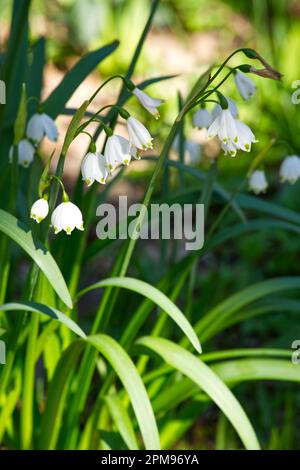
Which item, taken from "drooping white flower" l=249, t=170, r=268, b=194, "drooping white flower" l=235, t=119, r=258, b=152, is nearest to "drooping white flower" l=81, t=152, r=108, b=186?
"drooping white flower" l=235, t=119, r=258, b=152

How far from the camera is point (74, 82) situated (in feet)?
7.24

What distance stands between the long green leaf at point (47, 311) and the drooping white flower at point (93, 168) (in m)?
0.30

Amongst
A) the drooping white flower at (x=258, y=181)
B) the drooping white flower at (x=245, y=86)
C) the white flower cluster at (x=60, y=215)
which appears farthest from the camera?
the drooping white flower at (x=258, y=181)

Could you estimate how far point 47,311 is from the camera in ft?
5.57

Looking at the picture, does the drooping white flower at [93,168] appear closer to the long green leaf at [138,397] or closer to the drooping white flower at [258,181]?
A: the long green leaf at [138,397]

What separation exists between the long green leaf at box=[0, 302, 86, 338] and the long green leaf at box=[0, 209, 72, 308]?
67 mm

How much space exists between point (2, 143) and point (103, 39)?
296 cm

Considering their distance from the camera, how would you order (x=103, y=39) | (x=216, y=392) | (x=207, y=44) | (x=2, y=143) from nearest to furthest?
(x=216, y=392) → (x=2, y=143) → (x=103, y=39) → (x=207, y=44)

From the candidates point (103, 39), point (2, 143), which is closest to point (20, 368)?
point (2, 143)

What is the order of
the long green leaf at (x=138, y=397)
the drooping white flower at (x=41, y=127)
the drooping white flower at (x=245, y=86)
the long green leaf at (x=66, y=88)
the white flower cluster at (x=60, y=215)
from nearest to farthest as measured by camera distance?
the white flower cluster at (x=60, y=215), the long green leaf at (x=138, y=397), the drooping white flower at (x=245, y=86), the drooping white flower at (x=41, y=127), the long green leaf at (x=66, y=88)

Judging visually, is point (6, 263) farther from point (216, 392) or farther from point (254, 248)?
point (254, 248)

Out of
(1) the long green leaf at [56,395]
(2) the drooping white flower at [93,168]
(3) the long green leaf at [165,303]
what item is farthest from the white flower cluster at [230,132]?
(1) the long green leaf at [56,395]

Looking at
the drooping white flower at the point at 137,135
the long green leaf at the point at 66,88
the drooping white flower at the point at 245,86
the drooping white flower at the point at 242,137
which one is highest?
the long green leaf at the point at 66,88

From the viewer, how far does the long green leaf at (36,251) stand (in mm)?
1642
